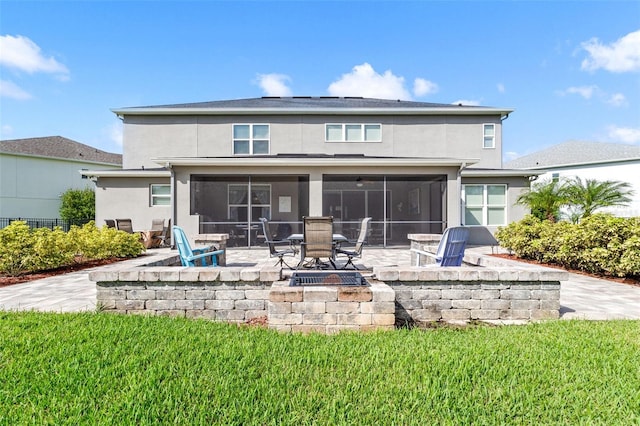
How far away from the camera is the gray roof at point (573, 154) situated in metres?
25.2

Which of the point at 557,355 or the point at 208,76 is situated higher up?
the point at 208,76

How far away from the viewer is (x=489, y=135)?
15.8 metres

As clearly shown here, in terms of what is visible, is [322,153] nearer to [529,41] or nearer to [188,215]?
[188,215]

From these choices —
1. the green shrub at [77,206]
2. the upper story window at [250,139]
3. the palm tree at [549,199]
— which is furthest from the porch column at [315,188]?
the green shrub at [77,206]

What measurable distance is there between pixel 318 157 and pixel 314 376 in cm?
1067

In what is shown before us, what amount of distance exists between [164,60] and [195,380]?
14.8 meters

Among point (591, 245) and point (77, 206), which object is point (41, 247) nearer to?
point (591, 245)

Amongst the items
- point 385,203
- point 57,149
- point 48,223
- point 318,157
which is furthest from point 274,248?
point 57,149

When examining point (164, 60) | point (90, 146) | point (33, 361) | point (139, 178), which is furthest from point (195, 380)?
point (90, 146)

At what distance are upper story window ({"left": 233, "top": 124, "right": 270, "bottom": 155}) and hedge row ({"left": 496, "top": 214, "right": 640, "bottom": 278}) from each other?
11.3 m

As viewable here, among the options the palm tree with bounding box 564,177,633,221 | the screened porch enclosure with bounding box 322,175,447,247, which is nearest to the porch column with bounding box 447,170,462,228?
the screened porch enclosure with bounding box 322,175,447,247

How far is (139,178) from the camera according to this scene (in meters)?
13.8

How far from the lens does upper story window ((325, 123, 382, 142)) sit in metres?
15.5

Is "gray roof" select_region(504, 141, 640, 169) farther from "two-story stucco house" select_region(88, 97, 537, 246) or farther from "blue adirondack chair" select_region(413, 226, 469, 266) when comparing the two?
"blue adirondack chair" select_region(413, 226, 469, 266)
